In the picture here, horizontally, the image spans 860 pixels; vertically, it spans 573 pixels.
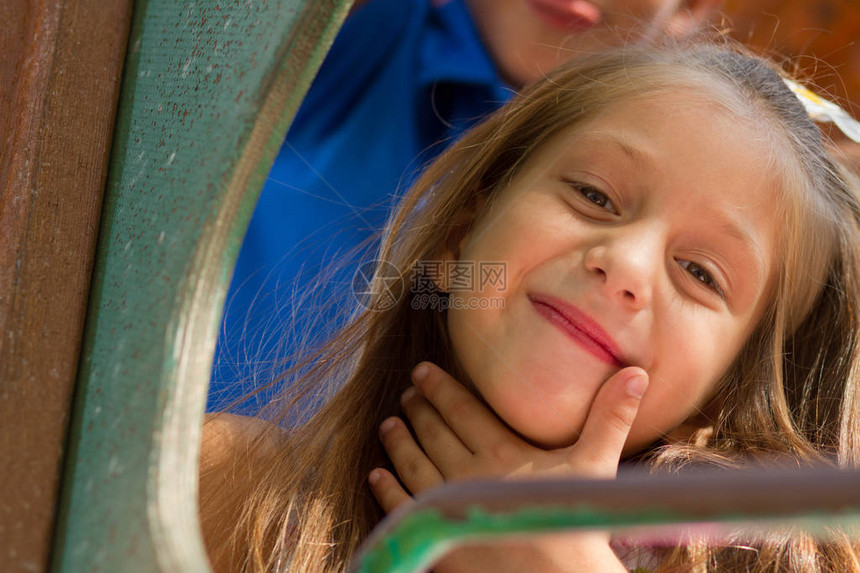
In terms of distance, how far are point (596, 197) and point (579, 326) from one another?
0.38ft

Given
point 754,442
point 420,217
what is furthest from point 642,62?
point 754,442

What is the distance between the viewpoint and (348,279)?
843mm

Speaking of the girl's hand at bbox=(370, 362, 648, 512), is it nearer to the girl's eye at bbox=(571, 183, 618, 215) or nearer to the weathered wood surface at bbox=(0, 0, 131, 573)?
the girl's eye at bbox=(571, 183, 618, 215)

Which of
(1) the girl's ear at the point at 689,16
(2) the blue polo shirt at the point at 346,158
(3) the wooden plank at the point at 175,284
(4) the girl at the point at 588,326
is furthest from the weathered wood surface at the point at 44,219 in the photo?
(1) the girl's ear at the point at 689,16

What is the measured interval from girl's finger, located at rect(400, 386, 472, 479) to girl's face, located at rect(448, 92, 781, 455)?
0.05 m

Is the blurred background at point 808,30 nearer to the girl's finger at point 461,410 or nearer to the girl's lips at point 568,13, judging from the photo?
the girl's lips at point 568,13

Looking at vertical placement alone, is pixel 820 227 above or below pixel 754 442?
above

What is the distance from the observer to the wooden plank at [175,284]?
28cm

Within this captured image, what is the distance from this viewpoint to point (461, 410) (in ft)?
2.16

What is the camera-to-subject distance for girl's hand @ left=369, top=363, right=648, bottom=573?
563 millimetres

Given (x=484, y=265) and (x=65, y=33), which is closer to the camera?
(x=65, y=33)

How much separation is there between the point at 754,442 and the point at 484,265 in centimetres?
28

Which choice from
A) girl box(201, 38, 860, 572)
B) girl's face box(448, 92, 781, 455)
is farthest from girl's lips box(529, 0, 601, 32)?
girl's face box(448, 92, 781, 455)

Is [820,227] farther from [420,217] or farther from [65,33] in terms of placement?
[65,33]
